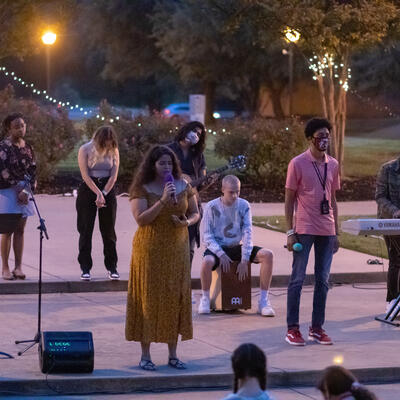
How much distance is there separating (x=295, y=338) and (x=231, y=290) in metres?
1.56

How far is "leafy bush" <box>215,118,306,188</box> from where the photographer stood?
24.2 metres

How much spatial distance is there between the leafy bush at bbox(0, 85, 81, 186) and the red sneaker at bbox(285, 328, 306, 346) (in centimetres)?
1437

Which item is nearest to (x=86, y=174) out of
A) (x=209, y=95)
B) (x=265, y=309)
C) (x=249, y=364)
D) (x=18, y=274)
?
(x=18, y=274)

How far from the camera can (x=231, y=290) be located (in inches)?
444

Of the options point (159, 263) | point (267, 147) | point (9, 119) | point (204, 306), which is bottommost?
point (204, 306)

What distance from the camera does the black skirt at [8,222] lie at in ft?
38.5

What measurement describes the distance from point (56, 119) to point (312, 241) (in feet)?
48.3

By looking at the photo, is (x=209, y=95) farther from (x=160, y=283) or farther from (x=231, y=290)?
(x=160, y=283)

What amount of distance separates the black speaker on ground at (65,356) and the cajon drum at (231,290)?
9.27 feet

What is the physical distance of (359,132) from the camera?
56188 millimetres

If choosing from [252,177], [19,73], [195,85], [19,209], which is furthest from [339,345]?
[19,73]

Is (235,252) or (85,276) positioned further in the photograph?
(85,276)

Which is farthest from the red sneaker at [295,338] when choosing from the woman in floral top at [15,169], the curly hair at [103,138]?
the curly hair at [103,138]

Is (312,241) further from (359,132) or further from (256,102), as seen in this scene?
(256,102)
